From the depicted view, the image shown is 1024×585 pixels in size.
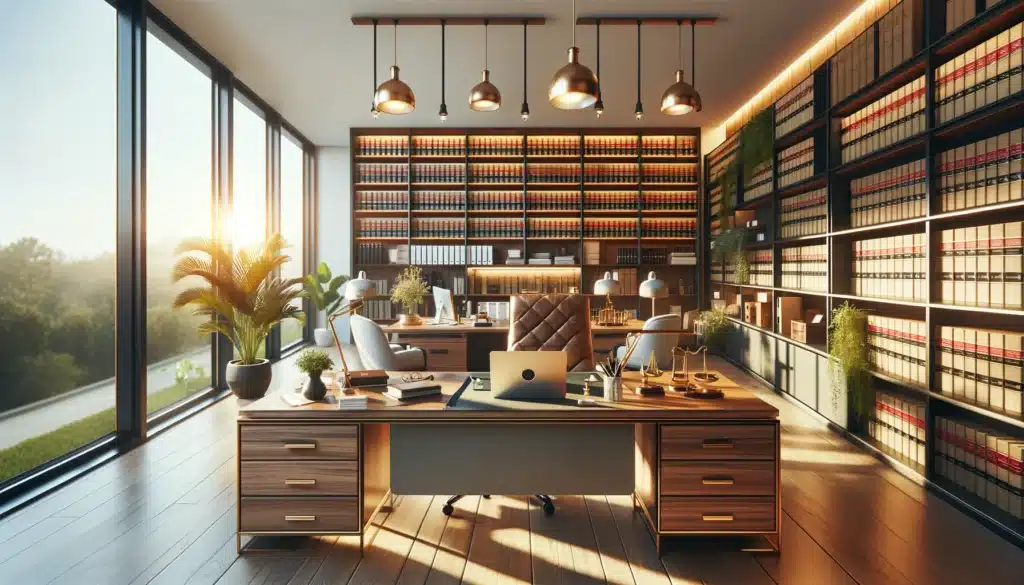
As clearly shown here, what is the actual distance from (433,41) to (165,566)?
4.48m

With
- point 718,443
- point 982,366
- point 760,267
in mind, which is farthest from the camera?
point 760,267

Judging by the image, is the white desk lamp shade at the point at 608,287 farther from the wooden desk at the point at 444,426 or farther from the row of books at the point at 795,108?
the wooden desk at the point at 444,426

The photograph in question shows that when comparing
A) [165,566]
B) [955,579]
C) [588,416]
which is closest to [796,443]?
[955,579]

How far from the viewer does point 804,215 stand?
505 centimetres

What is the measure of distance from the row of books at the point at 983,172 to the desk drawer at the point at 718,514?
196 centimetres

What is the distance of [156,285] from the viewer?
4906 millimetres

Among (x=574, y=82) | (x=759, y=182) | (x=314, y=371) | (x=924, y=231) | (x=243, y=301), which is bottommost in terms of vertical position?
(x=314, y=371)

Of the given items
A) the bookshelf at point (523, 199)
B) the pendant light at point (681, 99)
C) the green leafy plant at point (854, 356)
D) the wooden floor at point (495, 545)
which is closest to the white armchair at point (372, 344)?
the wooden floor at point (495, 545)

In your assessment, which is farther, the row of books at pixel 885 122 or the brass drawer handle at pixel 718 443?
the row of books at pixel 885 122

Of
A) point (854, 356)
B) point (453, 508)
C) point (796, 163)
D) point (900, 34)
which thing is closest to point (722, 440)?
point (453, 508)

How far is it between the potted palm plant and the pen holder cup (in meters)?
3.79

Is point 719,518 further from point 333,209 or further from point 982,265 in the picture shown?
point 333,209

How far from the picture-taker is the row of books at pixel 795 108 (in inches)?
191

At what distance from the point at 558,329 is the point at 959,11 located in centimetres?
287
